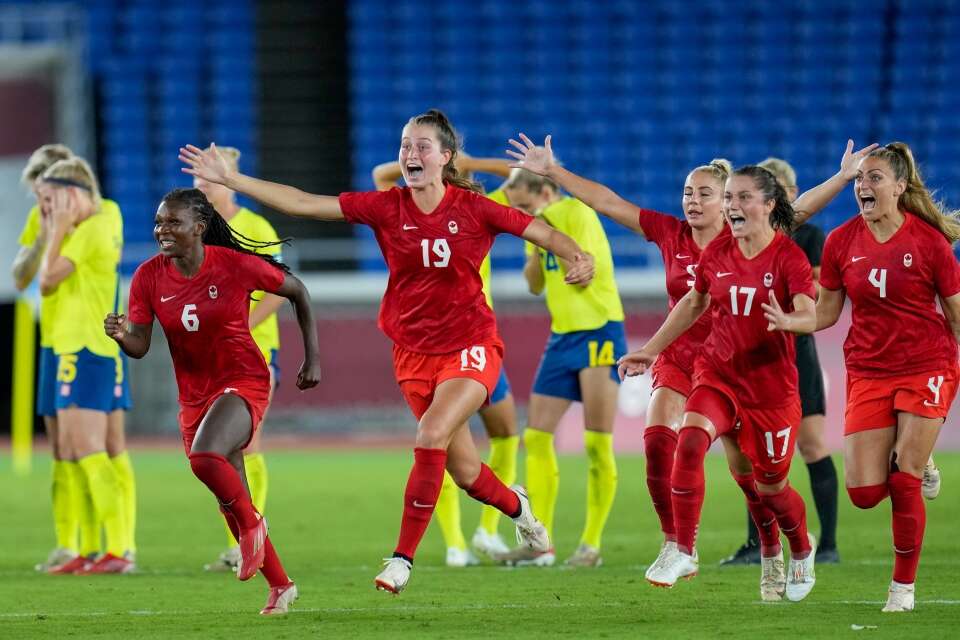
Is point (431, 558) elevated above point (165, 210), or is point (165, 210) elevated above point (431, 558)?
point (165, 210)

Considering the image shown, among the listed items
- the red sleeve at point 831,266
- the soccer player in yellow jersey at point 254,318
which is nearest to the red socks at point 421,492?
the red sleeve at point 831,266

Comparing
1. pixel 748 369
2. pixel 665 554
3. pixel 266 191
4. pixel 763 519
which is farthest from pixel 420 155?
pixel 763 519

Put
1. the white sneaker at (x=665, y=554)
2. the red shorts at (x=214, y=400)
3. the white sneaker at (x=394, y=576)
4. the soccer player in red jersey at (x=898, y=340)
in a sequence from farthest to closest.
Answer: the red shorts at (x=214, y=400)
the white sneaker at (x=665, y=554)
the soccer player in red jersey at (x=898, y=340)
the white sneaker at (x=394, y=576)

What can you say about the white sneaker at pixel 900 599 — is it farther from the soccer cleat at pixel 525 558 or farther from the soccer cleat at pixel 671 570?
the soccer cleat at pixel 525 558

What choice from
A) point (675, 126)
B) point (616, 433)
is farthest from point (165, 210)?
point (675, 126)

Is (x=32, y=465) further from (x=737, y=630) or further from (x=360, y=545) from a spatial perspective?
(x=737, y=630)

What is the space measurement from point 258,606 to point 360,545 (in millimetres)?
3065

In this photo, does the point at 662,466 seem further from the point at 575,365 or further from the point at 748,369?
the point at 575,365

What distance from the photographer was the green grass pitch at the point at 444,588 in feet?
21.6

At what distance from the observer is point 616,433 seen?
18.3 meters

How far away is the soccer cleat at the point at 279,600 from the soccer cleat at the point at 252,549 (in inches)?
8.4

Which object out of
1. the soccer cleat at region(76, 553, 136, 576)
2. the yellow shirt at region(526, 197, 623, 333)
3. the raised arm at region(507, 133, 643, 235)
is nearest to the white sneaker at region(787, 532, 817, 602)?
the raised arm at region(507, 133, 643, 235)

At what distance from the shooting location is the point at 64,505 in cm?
959

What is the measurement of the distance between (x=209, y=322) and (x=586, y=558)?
122 inches
